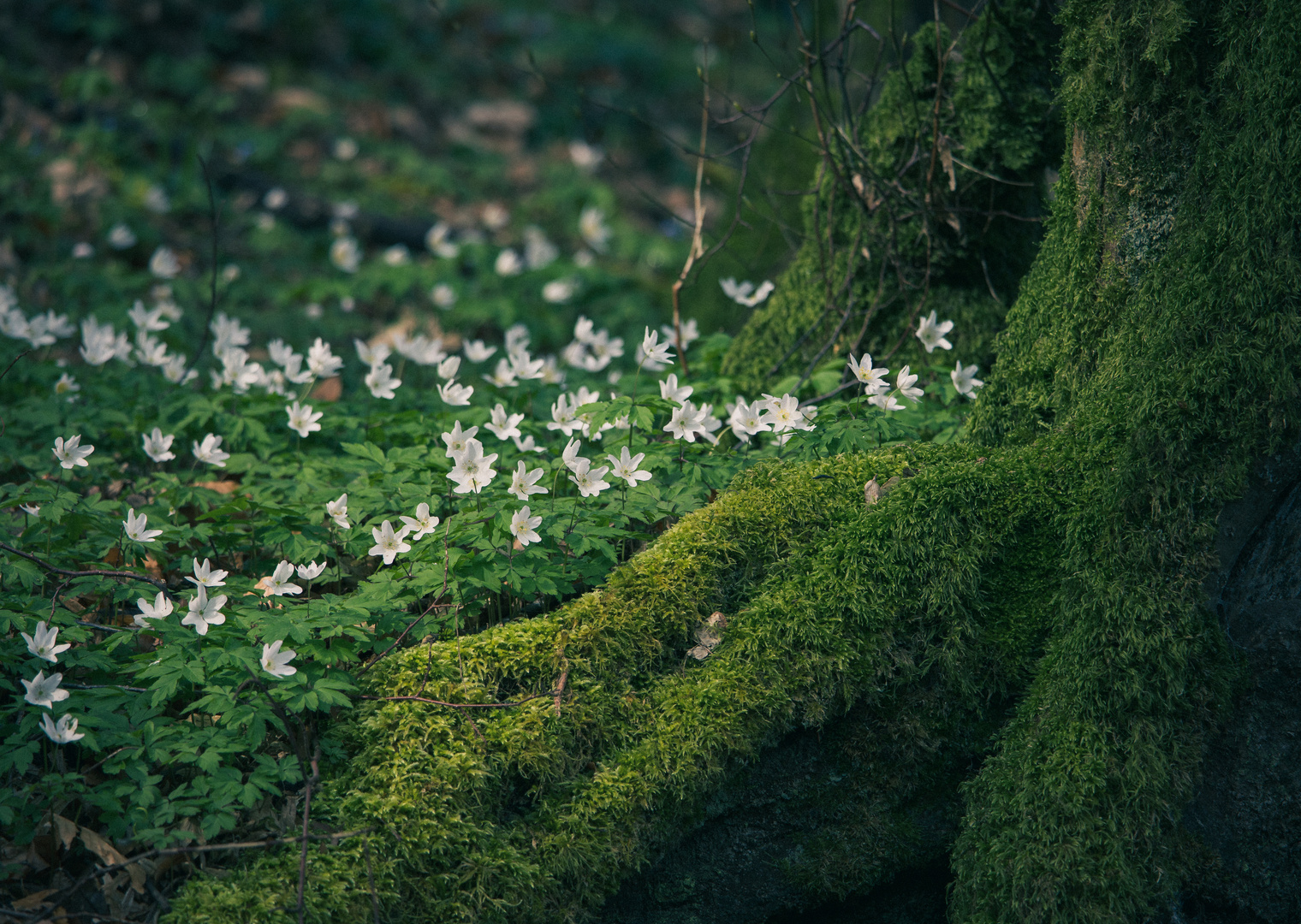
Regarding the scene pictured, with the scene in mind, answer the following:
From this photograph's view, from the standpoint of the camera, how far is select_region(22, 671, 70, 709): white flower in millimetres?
2432

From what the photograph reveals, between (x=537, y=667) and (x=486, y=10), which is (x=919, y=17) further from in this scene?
(x=486, y=10)

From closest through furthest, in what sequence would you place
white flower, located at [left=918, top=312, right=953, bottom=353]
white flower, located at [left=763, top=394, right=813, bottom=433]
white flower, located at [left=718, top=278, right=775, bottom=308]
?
1. white flower, located at [left=763, top=394, right=813, bottom=433]
2. white flower, located at [left=918, top=312, right=953, bottom=353]
3. white flower, located at [left=718, top=278, right=775, bottom=308]

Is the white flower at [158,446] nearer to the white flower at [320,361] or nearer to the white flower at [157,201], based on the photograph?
the white flower at [320,361]

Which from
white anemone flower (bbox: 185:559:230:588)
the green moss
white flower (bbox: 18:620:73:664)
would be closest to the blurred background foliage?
the green moss

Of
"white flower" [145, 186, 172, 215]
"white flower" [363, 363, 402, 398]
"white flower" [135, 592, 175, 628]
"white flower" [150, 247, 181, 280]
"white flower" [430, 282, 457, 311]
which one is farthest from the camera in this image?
"white flower" [145, 186, 172, 215]

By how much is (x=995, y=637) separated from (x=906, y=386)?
3.15ft

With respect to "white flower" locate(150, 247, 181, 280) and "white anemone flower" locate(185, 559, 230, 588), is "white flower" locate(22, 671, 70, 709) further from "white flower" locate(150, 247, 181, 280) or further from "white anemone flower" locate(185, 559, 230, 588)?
"white flower" locate(150, 247, 181, 280)

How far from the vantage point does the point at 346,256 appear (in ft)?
23.1

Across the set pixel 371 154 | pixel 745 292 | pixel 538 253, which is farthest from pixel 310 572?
pixel 371 154

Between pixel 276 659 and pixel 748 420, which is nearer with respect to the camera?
Answer: pixel 276 659

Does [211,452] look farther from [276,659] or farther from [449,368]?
[276,659]

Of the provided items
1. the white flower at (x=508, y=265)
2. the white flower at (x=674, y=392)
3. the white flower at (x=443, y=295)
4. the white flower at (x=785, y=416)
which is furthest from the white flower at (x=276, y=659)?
the white flower at (x=508, y=265)

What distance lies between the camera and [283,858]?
2381mm

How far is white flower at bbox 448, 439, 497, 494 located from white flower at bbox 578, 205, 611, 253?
5730mm
